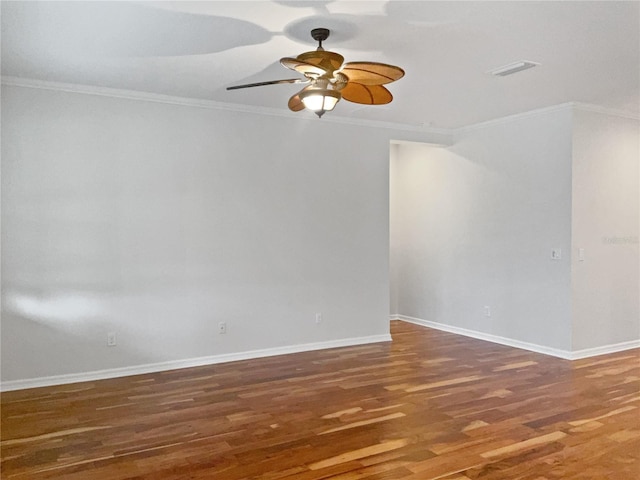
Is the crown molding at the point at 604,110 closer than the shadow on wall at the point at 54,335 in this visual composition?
No

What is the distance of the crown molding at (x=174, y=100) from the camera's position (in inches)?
169

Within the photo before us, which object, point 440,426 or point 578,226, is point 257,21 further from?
point 578,226

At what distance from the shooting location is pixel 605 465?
286cm

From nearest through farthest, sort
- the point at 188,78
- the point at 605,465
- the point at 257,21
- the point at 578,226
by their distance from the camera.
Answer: the point at 605,465
the point at 257,21
the point at 188,78
the point at 578,226

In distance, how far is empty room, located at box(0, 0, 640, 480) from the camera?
3.04 m

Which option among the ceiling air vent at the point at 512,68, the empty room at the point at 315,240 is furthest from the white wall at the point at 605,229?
the ceiling air vent at the point at 512,68

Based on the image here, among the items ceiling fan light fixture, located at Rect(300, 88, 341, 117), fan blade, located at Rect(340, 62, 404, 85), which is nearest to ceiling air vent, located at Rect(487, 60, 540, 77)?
fan blade, located at Rect(340, 62, 404, 85)

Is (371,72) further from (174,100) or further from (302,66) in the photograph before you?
(174,100)

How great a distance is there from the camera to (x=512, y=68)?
3.94 m

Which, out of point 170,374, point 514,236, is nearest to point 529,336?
point 514,236

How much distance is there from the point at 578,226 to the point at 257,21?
12.4ft

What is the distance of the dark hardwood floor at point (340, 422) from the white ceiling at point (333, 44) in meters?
2.48

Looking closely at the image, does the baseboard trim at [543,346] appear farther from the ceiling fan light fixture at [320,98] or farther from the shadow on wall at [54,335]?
the shadow on wall at [54,335]

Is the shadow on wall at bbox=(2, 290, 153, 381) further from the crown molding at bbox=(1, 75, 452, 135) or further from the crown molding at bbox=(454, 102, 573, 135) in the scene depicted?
the crown molding at bbox=(454, 102, 573, 135)
